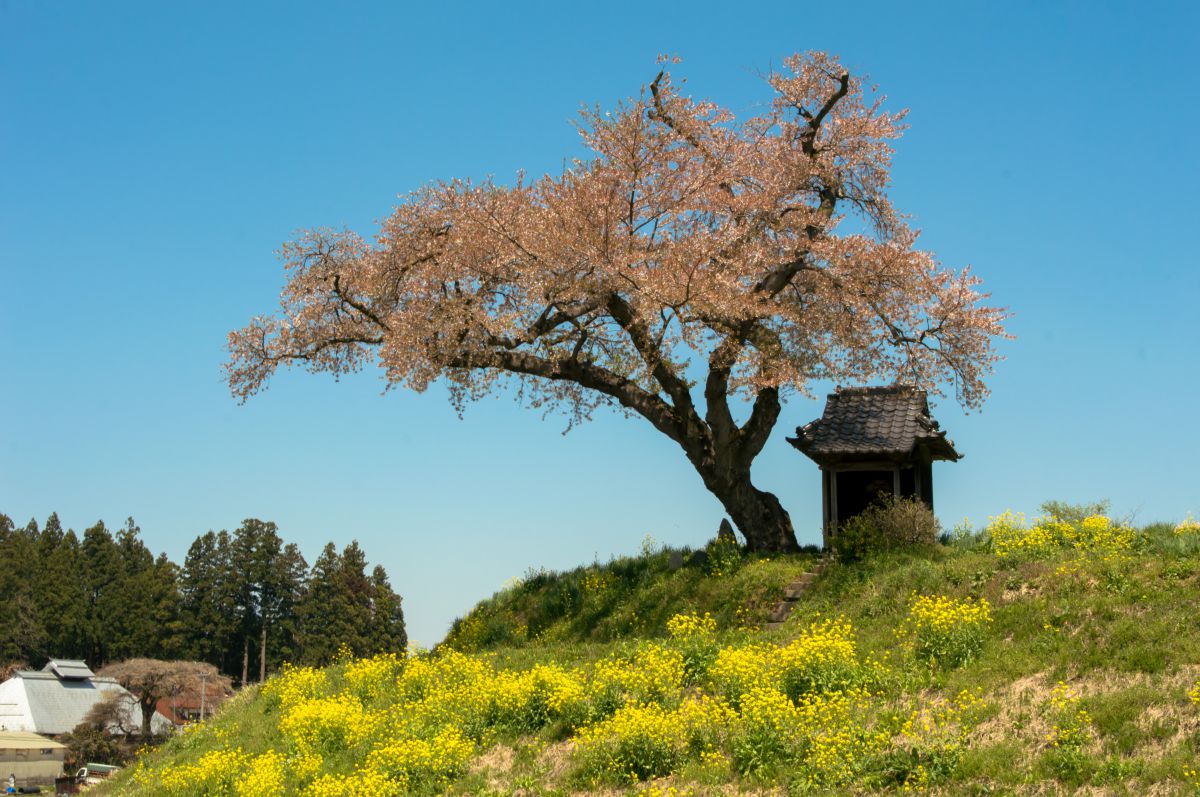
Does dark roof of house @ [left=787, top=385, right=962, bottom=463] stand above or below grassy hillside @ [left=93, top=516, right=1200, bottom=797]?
above

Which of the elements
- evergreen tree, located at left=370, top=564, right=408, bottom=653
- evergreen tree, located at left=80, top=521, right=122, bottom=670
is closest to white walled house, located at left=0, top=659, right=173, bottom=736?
evergreen tree, located at left=80, top=521, right=122, bottom=670

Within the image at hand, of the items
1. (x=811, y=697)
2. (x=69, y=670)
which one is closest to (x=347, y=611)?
(x=69, y=670)

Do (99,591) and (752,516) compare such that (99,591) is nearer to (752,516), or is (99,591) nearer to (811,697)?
(752,516)

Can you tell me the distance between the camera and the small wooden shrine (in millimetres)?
24812

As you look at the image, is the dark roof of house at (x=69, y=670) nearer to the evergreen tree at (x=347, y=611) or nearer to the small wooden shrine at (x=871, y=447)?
the evergreen tree at (x=347, y=611)

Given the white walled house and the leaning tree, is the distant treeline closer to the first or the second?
the white walled house

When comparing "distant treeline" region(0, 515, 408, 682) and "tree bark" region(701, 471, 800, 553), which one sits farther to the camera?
"distant treeline" region(0, 515, 408, 682)

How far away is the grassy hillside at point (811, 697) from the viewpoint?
12.8 metres

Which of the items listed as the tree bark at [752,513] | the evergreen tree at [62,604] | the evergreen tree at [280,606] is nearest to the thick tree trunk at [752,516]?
the tree bark at [752,513]

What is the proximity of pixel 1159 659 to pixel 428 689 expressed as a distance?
1185 centimetres

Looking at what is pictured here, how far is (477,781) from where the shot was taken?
15383 mm

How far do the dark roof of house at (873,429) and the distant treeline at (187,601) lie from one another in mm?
51626

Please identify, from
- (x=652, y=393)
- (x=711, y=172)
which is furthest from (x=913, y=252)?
(x=652, y=393)

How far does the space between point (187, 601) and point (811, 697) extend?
227 ft
